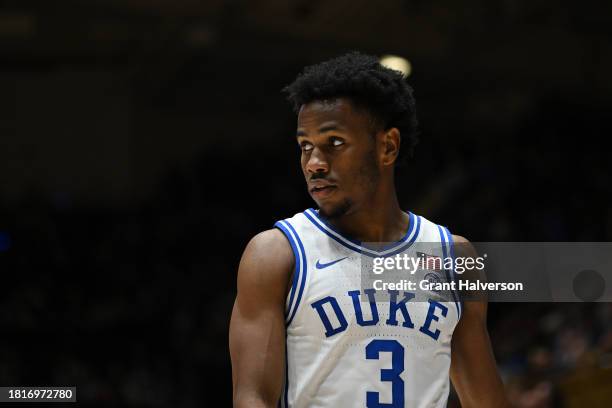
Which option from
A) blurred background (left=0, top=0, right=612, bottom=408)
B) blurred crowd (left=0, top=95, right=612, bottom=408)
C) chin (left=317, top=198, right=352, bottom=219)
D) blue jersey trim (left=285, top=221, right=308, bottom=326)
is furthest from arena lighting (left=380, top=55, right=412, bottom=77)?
blue jersey trim (left=285, top=221, right=308, bottom=326)

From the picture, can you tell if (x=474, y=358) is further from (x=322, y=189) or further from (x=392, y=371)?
(x=322, y=189)

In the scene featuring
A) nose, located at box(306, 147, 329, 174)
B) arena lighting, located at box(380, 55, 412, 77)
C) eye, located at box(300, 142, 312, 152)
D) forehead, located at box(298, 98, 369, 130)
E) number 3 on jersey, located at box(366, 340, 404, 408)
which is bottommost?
number 3 on jersey, located at box(366, 340, 404, 408)

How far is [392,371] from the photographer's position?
331 cm

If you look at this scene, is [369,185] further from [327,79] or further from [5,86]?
[5,86]

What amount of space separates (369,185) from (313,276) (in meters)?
0.38

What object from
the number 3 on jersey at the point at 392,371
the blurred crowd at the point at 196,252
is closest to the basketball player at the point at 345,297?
the number 3 on jersey at the point at 392,371

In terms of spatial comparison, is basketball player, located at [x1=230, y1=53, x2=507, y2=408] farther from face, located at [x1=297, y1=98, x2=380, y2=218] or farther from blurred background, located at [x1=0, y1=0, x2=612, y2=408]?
blurred background, located at [x1=0, y1=0, x2=612, y2=408]

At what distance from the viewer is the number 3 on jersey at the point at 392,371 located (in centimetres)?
328

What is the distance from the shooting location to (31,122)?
44.5 feet

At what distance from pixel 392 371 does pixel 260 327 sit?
0.45 m

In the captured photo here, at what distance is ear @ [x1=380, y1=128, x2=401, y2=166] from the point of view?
3535 mm

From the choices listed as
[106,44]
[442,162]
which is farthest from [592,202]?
[106,44]

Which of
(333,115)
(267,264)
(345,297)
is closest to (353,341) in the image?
(345,297)

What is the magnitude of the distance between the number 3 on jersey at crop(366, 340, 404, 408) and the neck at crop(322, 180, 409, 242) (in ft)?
1.32
